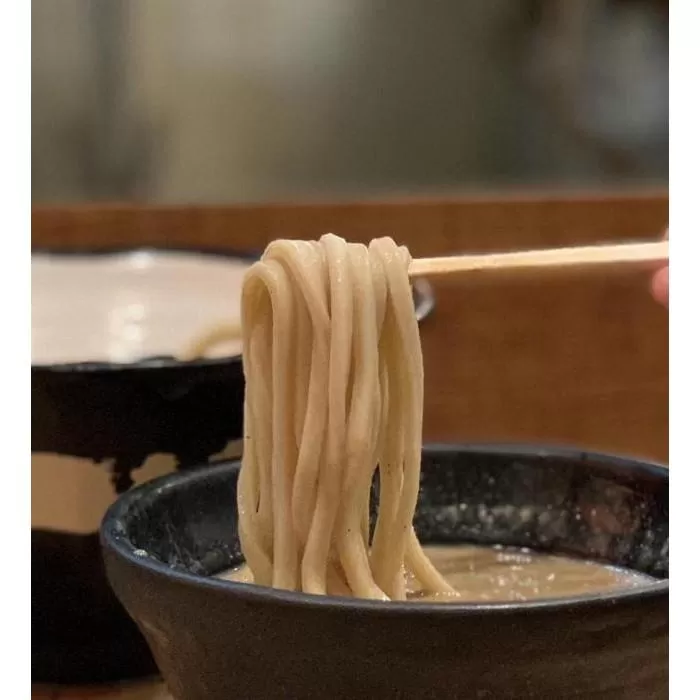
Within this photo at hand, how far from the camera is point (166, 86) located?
1.34 meters

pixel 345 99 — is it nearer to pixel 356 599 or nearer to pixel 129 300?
pixel 129 300

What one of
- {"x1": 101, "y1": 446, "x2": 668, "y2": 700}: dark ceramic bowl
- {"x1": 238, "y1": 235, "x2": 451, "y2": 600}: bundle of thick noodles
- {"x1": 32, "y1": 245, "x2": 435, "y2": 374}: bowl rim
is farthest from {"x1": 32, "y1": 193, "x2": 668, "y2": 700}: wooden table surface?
{"x1": 101, "y1": 446, "x2": 668, "y2": 700}: dark ceramic bowl

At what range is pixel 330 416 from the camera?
0.55m

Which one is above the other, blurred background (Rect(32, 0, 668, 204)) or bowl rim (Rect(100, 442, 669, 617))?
blurred background (Rect(32, 0, 668, 204))

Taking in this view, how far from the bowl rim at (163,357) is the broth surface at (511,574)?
0.13 metres

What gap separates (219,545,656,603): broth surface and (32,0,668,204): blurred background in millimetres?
571

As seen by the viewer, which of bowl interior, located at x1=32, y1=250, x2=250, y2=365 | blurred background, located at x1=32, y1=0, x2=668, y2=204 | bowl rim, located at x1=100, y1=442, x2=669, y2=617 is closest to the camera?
bowl rim, located at x1=100, y1=442, x2=669, y2=617

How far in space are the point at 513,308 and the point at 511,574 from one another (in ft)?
1.98

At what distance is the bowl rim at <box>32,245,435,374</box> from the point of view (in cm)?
60

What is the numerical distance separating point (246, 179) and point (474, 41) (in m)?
0.40

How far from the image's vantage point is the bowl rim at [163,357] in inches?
23.5

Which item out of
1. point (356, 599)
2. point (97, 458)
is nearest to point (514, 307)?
point (97, 458)

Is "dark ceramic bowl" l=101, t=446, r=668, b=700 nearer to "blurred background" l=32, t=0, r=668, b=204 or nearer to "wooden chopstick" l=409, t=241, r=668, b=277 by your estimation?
"wooden chopstick" l=409, t=241, r=668, b=277

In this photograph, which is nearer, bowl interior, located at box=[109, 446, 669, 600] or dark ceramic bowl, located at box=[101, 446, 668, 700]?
dark ceramic bowl, located at box=[101, 446, 668, 700]
